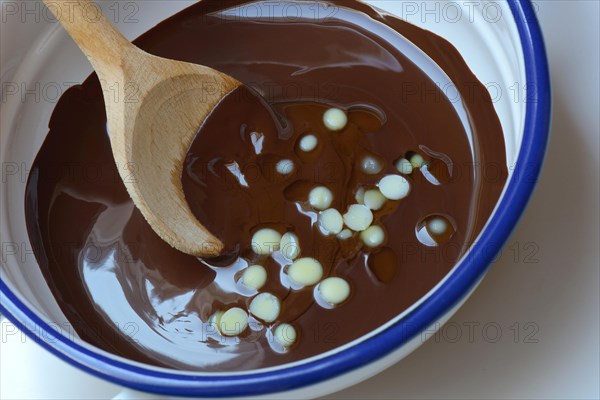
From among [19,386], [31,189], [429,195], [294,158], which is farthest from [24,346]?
[429,195]

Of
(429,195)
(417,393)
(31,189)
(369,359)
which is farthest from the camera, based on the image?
(31,189)

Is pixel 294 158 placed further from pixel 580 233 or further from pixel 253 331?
pixel 580 233

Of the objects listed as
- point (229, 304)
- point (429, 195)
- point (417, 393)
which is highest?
point (429, 195)

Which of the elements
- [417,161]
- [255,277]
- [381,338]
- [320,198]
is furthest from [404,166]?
[381,338]

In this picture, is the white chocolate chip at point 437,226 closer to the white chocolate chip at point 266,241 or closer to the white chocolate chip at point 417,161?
the white chocolate chip at point 417,161

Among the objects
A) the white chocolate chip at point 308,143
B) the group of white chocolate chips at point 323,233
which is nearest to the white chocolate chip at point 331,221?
the group of white chocolate chips at point 323,233

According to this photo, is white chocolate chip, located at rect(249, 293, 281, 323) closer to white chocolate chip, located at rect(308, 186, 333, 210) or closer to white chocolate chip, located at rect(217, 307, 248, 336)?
white chocolate chip, located at rect(217, 307, 248, 336)
